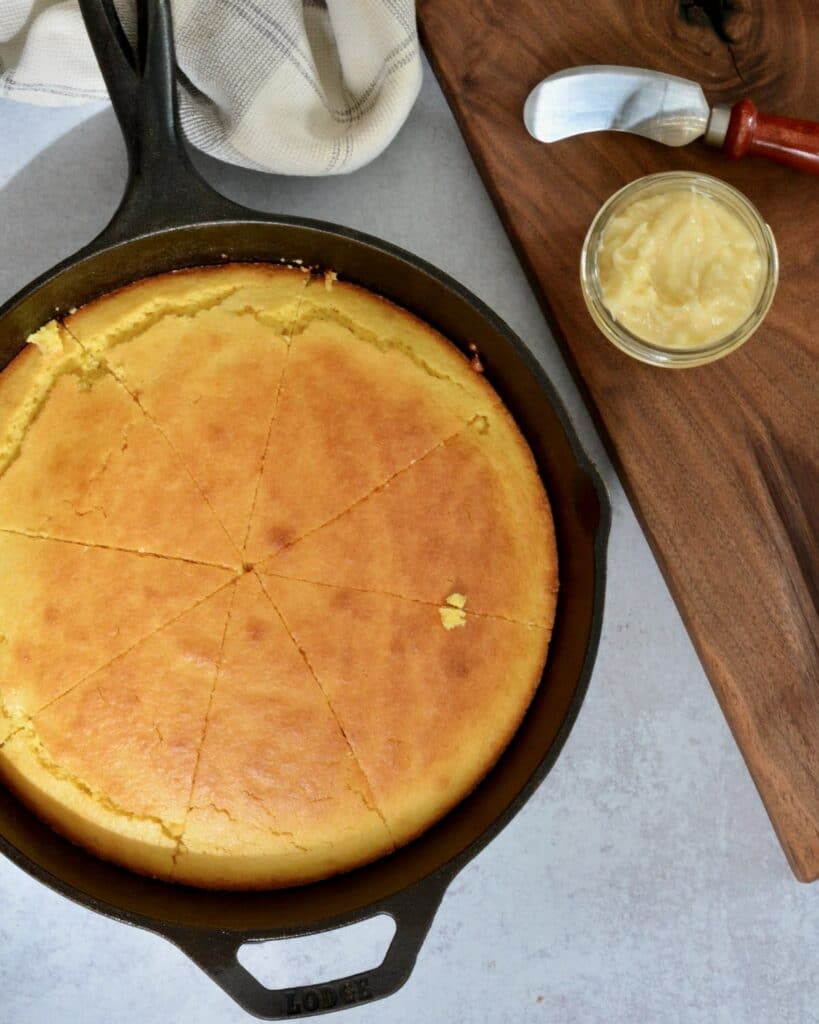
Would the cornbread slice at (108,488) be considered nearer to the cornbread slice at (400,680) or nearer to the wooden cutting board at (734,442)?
the cornbread slice at (400,680)

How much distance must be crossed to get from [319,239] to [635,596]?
3.56ft

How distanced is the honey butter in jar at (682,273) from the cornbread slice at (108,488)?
950 millimetres

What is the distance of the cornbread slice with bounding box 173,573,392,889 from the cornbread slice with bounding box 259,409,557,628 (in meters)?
0.16

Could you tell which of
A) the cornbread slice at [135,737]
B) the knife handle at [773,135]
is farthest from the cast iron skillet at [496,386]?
the knife handle at [773,135]

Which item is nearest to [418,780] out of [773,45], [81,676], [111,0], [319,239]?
[81,676]

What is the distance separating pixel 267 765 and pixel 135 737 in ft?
0.87

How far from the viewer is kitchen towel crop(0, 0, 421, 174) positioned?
2.14m

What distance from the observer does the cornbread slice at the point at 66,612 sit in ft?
6.26

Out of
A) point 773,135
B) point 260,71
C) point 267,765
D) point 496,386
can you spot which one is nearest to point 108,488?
point 267,765

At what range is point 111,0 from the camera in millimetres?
1843

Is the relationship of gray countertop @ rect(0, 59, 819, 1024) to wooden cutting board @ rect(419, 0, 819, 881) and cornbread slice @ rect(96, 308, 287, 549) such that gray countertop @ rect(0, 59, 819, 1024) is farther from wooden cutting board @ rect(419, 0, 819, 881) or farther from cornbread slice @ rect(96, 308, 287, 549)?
cornbread slice @ rect(96, 308, 287, 549)

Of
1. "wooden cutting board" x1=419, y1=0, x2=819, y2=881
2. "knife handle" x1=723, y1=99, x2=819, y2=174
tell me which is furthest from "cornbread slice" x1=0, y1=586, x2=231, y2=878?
"knife handle" x1=723, y1=99, x2=819, y2=174

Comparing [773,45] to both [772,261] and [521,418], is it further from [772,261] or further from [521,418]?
[521,418]

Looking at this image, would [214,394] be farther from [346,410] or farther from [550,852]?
[550,852]
